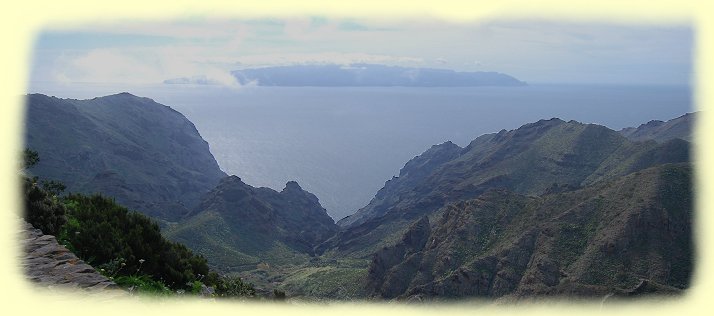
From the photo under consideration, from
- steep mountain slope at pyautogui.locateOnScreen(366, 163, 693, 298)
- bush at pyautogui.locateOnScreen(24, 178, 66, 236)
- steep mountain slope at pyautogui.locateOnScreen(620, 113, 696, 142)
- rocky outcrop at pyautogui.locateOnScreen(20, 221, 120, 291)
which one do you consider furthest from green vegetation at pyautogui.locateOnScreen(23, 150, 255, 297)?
steep mountain slope at pyautogui.locateOnScreen(620, 113, 696, 142)

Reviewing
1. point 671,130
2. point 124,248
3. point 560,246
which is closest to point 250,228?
point 560,246

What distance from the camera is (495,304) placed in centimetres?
6272

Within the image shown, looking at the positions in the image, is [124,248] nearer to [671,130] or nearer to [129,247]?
[129,247]

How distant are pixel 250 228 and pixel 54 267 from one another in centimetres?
12877

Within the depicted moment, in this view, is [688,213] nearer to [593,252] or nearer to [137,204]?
[593,252]

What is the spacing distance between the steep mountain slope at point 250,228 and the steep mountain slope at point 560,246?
39444mm

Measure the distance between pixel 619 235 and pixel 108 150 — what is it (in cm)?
16558

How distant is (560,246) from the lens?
70562 mm

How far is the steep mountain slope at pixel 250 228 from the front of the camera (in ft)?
383

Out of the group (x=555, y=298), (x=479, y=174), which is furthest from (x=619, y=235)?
(x=479, y=174)

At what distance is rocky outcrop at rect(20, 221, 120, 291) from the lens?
9875 mm

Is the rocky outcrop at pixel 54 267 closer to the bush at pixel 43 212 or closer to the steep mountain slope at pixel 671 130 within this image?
the bush at pixel 43 212

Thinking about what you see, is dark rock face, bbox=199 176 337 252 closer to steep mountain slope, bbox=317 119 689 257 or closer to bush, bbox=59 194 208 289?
steep mountain slope, bbox=317 119 689 257

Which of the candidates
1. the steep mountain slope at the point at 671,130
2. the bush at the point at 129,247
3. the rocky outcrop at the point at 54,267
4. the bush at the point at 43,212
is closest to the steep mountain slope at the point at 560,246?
the bush at the point at 129,247
